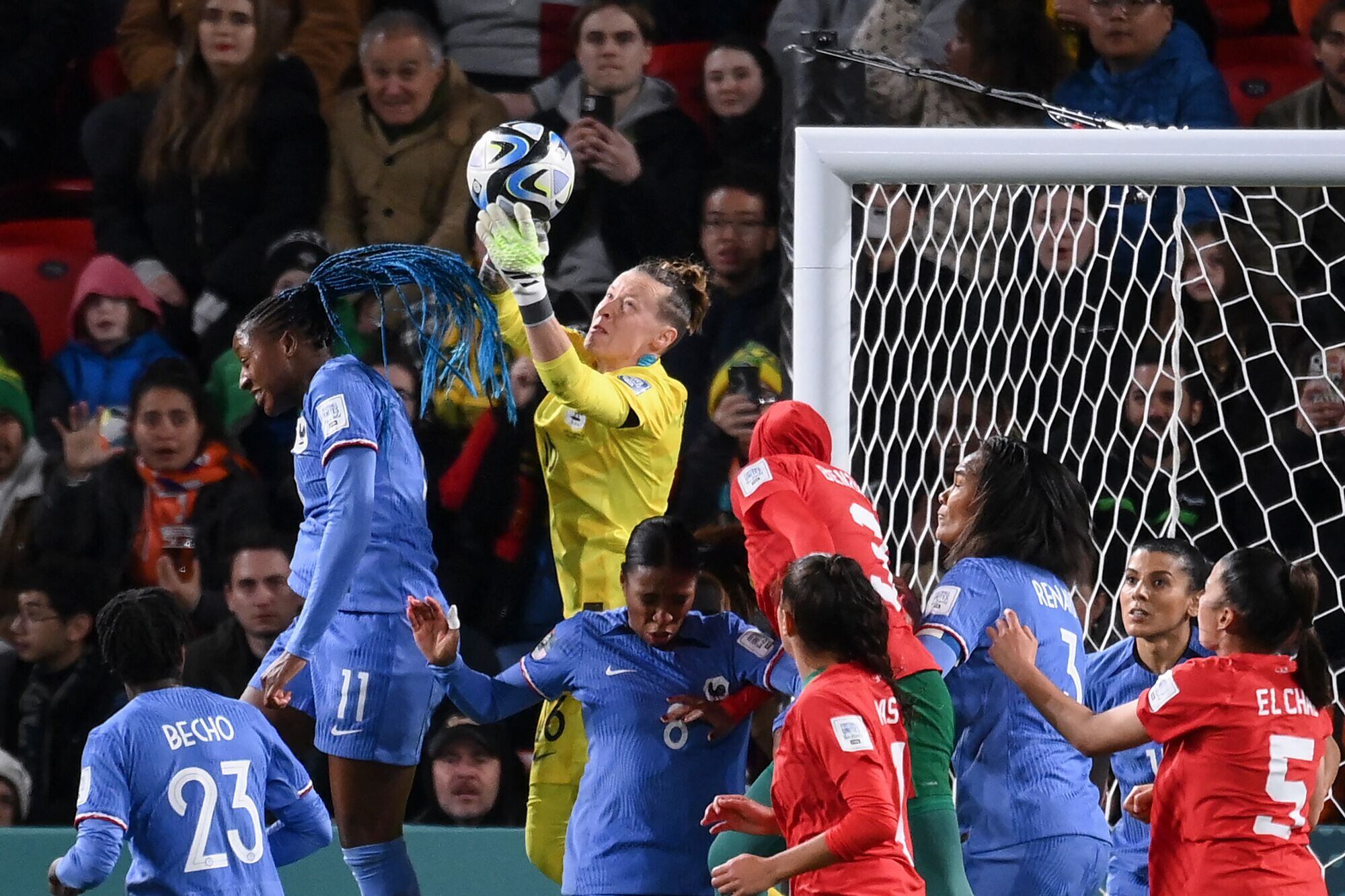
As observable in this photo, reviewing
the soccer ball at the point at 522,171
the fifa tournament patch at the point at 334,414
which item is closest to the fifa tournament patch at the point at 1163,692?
the soccer ball at the point at 522,171

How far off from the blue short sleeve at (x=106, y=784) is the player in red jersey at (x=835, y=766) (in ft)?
3.05

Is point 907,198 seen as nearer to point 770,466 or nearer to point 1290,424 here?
point 1290,424

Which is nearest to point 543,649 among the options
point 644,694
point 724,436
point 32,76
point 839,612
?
point 644,694

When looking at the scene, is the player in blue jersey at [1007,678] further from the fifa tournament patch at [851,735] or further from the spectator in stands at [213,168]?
the spectator in stands at [213,168]

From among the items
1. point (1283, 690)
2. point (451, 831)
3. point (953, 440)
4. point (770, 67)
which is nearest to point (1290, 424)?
point (953, 440)

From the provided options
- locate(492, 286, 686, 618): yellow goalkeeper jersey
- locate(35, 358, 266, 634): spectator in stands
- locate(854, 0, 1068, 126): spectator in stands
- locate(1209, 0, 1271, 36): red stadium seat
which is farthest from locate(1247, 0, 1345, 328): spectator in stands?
locate(35, 358, 266, 634): spectator in stands

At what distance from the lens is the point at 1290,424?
462 centimetres

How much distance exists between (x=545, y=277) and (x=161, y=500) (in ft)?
4.28

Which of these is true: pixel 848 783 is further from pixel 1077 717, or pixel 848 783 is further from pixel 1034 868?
pixel 1034 868

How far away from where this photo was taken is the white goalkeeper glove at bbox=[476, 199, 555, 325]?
9.98ft

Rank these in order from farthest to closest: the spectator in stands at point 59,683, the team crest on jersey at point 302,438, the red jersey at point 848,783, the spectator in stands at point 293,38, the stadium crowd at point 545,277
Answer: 1. the spectator in stands at point 293,38
2. the spectator in stands at point 59,683
3. the stadium crowd at point 545,277
4. the team crest on jersey at point 302,438
5. the red jersey at point 848,783

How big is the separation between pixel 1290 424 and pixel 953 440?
1.01m

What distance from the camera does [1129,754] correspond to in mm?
3473

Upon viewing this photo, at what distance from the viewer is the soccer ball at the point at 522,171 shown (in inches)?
121
